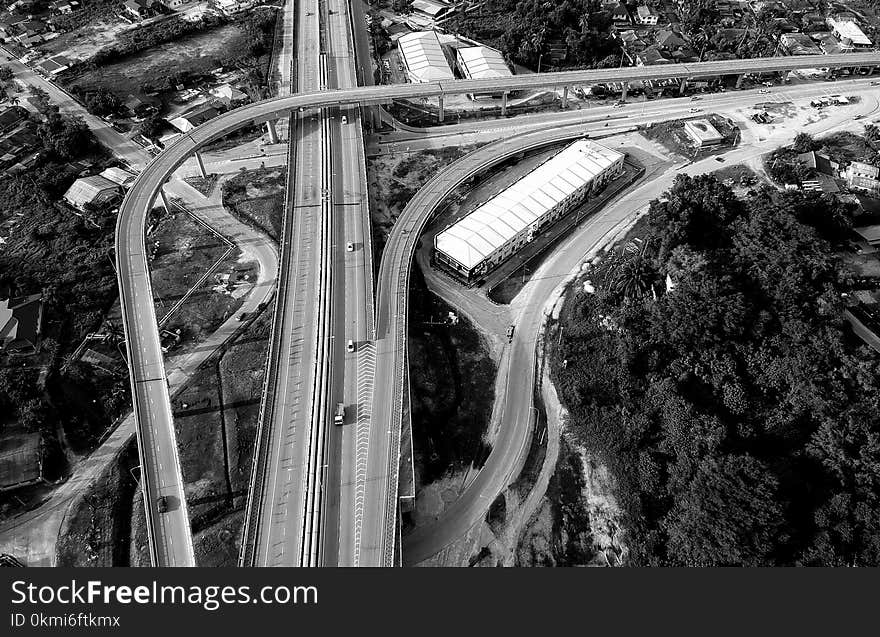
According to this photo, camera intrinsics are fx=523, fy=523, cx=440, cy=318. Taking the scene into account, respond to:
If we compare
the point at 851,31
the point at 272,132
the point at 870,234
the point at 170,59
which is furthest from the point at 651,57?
the point at 170,59

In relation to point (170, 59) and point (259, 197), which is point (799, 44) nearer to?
point (259, 197)

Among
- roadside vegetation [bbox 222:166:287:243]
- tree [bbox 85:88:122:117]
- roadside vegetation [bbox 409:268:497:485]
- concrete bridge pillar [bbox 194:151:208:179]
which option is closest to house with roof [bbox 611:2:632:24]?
roadside vegetation [bbox 222:166:287:243]

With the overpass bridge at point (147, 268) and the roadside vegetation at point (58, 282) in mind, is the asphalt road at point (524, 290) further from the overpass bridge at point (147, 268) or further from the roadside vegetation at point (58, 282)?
the roadside vegetation at point (58, 282)

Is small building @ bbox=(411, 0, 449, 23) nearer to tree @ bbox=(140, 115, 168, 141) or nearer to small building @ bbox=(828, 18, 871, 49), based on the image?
tree @ bbox=(140, 115, 168, 141)

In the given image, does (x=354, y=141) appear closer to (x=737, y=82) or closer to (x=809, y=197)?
(x=809, y=197)

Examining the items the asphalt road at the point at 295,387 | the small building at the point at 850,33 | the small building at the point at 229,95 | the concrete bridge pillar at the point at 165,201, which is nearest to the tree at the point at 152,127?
the small building at the point at 229,95

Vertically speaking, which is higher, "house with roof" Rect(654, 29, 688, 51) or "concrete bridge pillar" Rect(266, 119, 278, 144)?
"house with roof" Rect(654, 29, 688, 51)

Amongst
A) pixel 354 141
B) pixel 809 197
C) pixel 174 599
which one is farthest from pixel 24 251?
pixel 809 197
